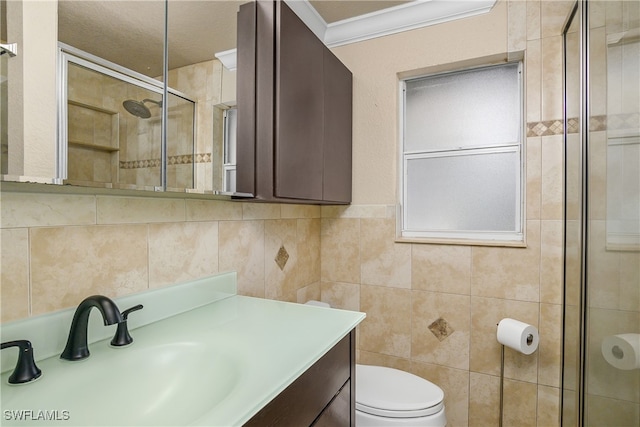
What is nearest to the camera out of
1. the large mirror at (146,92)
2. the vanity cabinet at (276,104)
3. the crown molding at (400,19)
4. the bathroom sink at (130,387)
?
the bathroom sink at (130,387)

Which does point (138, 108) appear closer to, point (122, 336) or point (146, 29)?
point (146, 29)

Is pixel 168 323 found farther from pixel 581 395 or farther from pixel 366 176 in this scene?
pixel 581 395

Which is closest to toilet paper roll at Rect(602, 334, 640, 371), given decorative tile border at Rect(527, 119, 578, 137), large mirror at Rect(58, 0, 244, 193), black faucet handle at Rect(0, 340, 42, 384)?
decorative tile border at Rect(527, 119, 578, 137)

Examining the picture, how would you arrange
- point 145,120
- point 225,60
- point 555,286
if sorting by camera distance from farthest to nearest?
1. point 555,286
2. point 225,60
3. point 145,120

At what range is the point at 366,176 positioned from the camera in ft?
6.40

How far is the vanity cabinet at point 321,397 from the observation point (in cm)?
71

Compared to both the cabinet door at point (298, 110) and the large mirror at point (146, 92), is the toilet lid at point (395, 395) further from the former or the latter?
the large mirror at point (146, 92)

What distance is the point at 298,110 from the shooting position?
137cm

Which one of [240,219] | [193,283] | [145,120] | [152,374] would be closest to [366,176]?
[240,219]

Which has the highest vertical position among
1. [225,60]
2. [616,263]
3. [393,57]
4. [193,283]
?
[393,57]

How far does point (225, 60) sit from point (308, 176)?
1.79 ft

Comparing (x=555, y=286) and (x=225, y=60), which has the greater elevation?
(x=225, y=60)

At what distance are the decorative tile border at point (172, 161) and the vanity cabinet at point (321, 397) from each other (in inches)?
26.4

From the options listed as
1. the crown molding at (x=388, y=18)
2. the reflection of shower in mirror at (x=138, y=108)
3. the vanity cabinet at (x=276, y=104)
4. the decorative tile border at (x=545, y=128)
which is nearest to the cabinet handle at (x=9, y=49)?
the reflection of shower in mirror at (x=138, y=108)
